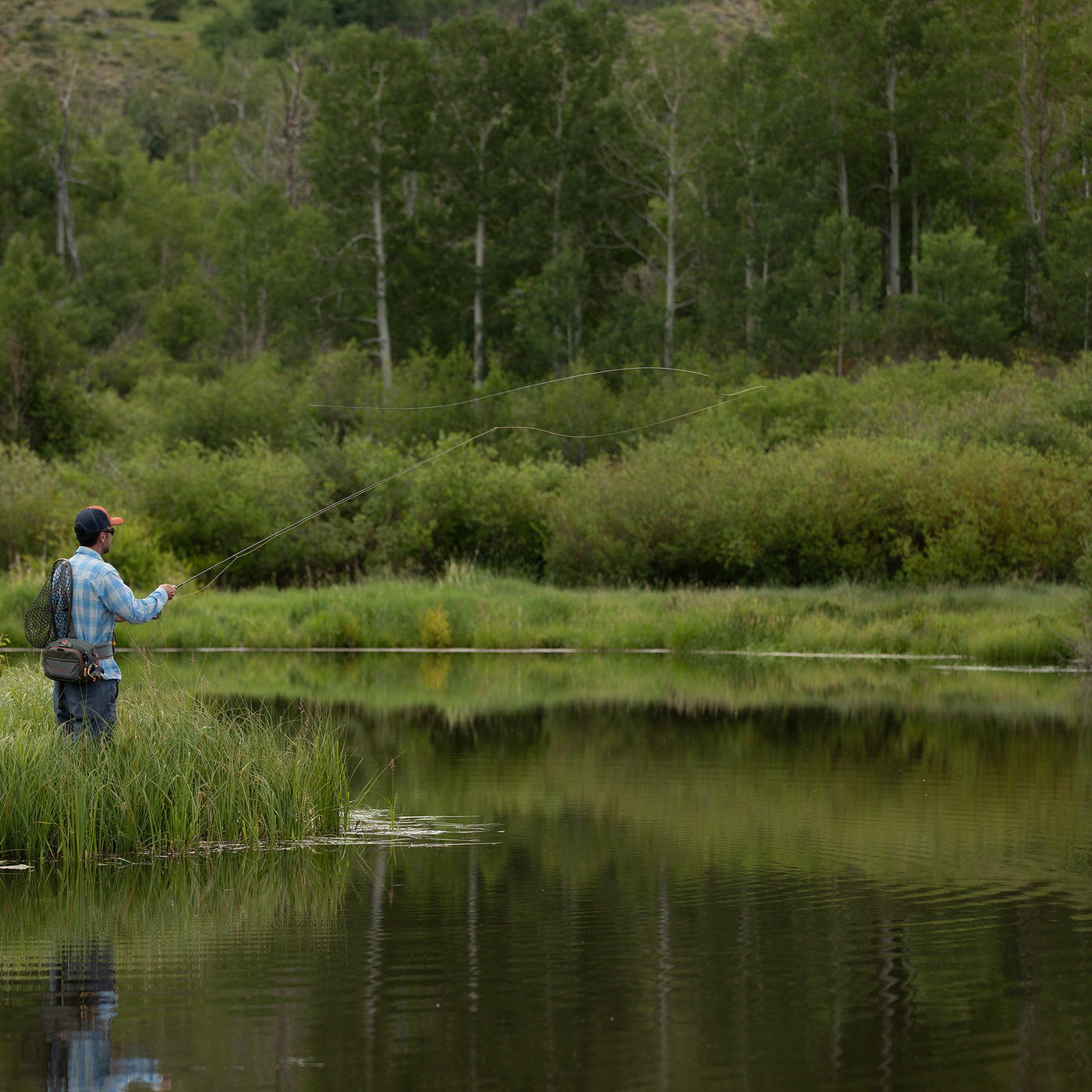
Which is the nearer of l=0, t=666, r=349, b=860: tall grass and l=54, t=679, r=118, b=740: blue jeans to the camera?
l=0, t=666, r=349, b=860: tall grass

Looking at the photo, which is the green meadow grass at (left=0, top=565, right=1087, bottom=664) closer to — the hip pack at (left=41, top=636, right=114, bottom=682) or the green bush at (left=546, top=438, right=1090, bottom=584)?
the green bush at (left=546, top=438, right=1090, bottom=584)

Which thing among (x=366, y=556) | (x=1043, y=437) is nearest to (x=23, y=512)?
(x=366, y=556)

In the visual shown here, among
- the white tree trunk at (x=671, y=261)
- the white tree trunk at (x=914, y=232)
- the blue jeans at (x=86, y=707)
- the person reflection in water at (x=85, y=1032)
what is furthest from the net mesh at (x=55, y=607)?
the white tree trunk at (x=914, y=232)

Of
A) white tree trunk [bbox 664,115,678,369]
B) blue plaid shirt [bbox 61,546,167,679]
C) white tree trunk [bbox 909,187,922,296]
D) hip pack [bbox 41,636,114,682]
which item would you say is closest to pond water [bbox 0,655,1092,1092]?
hip pack [bbox 41,636,114,682]

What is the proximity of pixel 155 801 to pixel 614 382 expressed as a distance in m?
41.5

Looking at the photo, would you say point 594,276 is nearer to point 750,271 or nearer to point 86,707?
point 750,271

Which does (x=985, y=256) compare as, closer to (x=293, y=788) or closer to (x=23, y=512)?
(x=23, y=512)

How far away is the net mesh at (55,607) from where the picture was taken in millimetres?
10398

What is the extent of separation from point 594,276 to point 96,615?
148 feet

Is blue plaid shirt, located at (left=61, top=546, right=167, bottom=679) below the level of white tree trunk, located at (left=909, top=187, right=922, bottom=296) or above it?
below

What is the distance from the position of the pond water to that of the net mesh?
148 cm

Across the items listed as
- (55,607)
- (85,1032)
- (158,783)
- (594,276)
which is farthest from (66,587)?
(594,276)

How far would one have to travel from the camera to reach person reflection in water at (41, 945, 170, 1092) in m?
6.29

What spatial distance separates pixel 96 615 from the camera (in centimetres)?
1041
